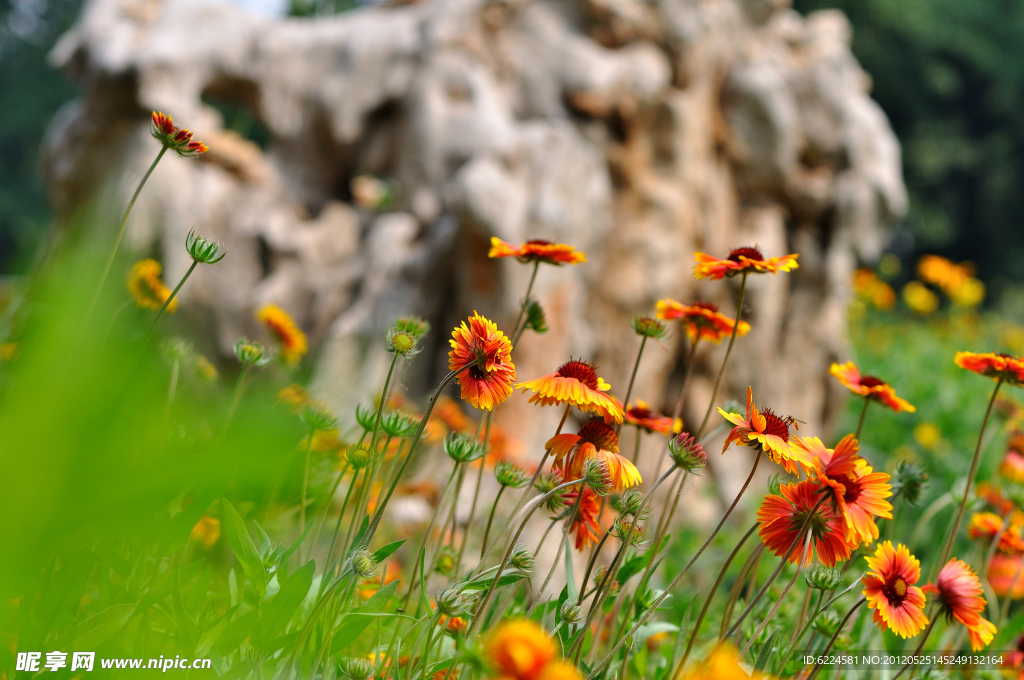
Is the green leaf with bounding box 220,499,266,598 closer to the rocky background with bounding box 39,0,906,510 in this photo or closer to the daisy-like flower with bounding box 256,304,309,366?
the daisy-like flower with bounding box 256,304,309,366

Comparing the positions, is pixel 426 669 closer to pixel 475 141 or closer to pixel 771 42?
pixel 475 141

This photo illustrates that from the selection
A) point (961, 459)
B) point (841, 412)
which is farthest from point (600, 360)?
point (961, 459)

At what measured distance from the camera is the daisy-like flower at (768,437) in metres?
0.72

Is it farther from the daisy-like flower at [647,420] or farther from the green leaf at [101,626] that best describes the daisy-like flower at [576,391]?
the green leaf at [101,626]

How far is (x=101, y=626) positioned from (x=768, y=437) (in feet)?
2.44

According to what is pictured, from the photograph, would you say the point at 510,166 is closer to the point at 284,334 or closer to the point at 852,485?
the point at 284,334

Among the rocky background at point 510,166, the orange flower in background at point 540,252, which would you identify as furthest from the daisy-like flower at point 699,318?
the rocky background at point 510,166

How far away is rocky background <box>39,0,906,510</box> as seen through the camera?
3.93 m

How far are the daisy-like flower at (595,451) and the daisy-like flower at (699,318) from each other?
41cm

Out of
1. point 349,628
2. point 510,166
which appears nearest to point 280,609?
point 349,628

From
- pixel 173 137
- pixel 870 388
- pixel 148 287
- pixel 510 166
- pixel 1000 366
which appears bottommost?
pixel 510 166

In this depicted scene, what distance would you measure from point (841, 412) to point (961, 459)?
34.2 inches

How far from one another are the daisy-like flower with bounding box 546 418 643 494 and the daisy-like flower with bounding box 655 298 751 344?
1.34ft

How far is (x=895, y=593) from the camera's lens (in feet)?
2.84
